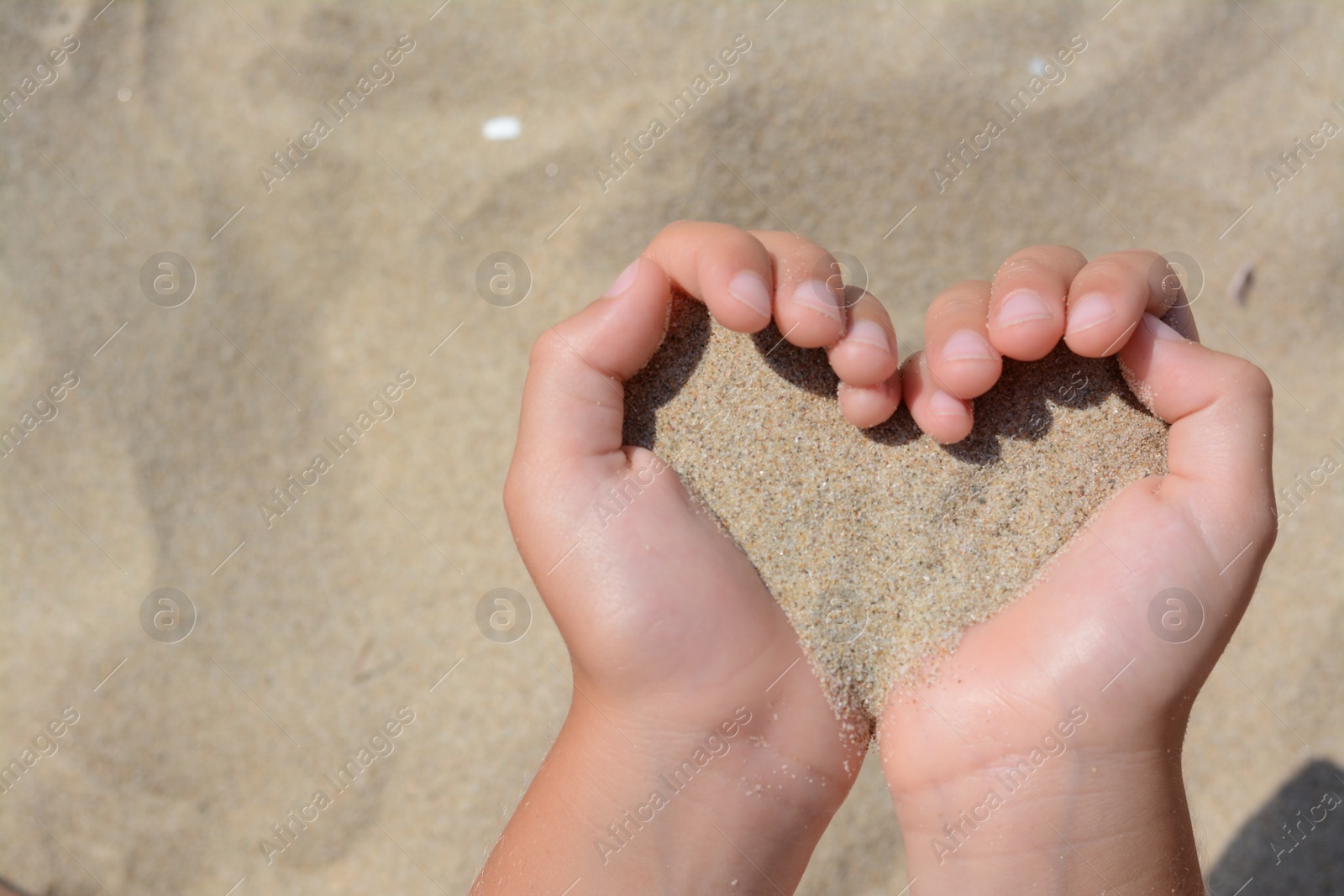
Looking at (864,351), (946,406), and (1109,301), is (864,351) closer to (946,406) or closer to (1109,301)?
(946,406)

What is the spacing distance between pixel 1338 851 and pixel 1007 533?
6.12ft

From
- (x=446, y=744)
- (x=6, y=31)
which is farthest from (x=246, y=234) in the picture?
(x=446, y=744)

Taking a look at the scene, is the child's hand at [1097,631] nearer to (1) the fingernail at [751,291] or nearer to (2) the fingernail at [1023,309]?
(2) the fingernail at [1023,309]

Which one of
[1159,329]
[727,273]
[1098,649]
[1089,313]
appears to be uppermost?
[727,273]

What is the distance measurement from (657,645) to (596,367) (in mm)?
543

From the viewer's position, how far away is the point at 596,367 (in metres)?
1.68

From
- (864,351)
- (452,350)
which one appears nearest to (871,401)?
(864,351)

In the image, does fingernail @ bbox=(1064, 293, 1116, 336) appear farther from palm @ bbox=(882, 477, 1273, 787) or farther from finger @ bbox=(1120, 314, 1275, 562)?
palm @ bbox=(882, 477, 1273, 787)

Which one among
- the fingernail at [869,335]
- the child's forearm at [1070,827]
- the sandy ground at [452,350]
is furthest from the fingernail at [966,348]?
the sandy ground at [452,350]

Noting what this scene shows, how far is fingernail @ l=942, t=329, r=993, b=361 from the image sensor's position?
1549mm

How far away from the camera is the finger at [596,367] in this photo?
5.43ft

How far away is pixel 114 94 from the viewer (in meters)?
2.76

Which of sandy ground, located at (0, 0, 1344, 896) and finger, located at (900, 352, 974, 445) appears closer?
finger, located at (900, 352, 974, 445)

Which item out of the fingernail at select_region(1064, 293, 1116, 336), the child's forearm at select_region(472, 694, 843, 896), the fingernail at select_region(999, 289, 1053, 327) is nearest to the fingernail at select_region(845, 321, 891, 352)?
the fingernail at select_region(999, 289, 1053, 327)
